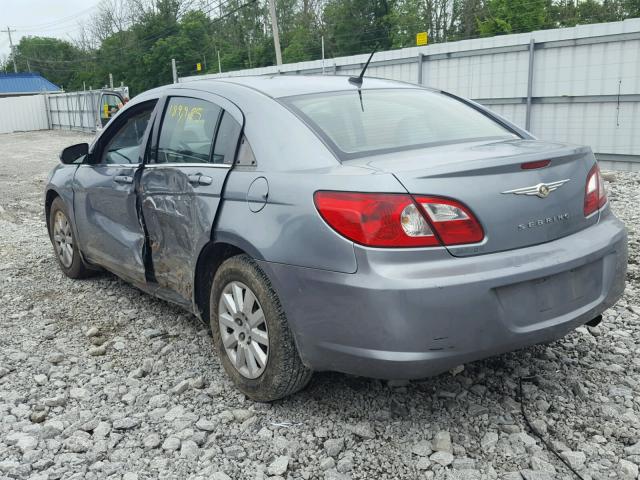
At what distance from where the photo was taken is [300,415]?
3064mm

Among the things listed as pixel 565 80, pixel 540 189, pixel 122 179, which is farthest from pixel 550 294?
pixel 565 80

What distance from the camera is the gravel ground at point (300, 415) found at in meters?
2.67

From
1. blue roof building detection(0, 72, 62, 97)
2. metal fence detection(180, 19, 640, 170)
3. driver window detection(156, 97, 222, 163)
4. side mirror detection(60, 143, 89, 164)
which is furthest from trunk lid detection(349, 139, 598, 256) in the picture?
blue roof building detection(0, 72, 62, 97)

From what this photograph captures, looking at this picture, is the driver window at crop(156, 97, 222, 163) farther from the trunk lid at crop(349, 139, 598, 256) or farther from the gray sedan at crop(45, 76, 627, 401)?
the trunk lid at crop(349, 139, 598, 256)

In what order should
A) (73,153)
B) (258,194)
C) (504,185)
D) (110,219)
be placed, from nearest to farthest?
(504,185), (258,194), (110,219), (73,153)

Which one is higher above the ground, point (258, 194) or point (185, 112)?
point (185, 112)

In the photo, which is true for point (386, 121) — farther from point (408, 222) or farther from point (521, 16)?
point (521, 16)

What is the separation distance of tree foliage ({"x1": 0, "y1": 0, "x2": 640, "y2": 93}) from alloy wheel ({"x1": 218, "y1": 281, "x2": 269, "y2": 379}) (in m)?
35.3

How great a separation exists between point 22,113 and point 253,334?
36806 millimetres

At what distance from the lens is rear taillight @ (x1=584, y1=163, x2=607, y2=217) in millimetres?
2936

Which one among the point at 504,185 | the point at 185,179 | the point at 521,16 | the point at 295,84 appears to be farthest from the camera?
the point at 521,16

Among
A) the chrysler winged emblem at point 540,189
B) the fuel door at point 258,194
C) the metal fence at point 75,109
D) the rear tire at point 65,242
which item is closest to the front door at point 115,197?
the rear tire at point 65,242

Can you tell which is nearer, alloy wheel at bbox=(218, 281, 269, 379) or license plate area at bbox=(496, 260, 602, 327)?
license plate area at bbox=(496, 260, 602, 327)

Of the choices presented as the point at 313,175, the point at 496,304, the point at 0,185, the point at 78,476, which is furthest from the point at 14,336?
the point at 0,185
